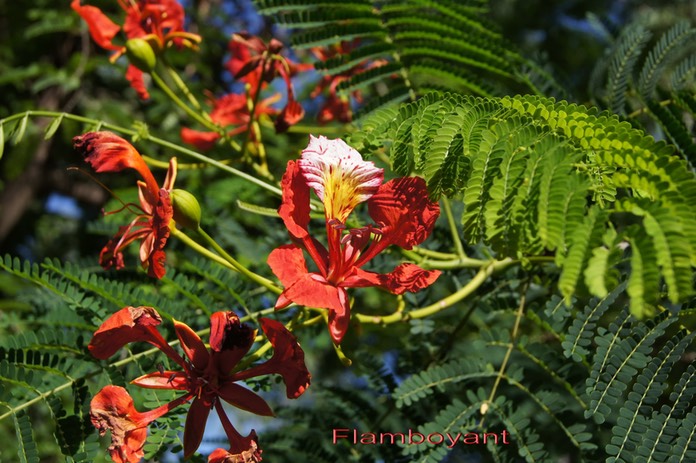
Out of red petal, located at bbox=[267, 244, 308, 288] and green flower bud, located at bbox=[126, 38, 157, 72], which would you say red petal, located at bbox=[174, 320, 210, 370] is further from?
green flower bud, located at bbox=[126, 38, 157, 72]

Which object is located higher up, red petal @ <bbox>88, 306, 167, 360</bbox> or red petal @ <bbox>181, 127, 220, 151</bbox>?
red petal @ <bbox>181, 127, 220, 151</bbox>

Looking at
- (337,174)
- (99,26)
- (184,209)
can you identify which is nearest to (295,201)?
(337,174)

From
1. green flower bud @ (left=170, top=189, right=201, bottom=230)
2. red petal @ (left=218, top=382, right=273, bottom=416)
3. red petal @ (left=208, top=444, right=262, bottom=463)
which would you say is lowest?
red petal @ (left=208, top=444, right=262, bottom=463)

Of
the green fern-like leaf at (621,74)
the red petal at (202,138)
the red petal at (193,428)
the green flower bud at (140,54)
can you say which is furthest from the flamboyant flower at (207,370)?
the green fern-like leaf at (621,74)

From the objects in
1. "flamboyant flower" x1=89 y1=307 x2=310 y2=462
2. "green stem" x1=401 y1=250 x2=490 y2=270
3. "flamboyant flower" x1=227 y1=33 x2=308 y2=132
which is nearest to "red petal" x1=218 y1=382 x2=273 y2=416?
"flamboyant flower" x1=89 y1=307 x2=310 y2=462

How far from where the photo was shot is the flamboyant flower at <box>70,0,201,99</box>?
66.1 inches

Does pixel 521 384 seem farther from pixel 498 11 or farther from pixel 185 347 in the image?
pixel 498 11

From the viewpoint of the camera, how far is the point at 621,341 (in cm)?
119

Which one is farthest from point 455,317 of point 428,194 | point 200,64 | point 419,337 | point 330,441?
point 200,64

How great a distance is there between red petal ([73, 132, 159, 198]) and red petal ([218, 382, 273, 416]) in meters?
0.34

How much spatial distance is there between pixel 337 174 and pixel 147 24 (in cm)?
77

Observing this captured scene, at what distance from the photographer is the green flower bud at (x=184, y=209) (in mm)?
1179

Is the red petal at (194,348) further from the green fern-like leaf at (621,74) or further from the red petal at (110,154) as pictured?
the green fern-like leaf at (621,74)

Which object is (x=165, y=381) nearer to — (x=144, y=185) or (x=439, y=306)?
(x=144, y=185)
